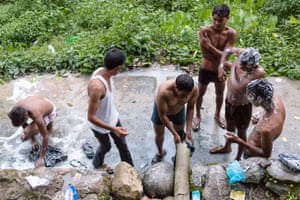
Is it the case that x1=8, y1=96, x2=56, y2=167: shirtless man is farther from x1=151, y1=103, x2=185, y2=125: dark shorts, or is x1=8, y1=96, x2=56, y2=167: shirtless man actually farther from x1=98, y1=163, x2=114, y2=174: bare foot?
x1=151, y1=103, x2=185, y2=125: dark shorts

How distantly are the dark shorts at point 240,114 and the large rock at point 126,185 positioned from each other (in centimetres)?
141

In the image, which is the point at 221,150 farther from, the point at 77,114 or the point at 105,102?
the point at 77,114

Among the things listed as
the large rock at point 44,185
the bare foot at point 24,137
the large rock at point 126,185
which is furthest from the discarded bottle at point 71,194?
the bare foot at point 24,137

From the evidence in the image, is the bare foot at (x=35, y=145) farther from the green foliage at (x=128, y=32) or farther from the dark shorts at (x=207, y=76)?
the dark shorts at (x=207, y=76)

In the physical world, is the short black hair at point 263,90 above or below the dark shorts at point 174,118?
above

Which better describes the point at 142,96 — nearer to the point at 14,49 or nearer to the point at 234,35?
the point at 234,35

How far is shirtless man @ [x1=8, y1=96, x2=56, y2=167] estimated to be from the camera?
4.46 meters

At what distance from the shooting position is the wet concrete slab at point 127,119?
4.93 meters

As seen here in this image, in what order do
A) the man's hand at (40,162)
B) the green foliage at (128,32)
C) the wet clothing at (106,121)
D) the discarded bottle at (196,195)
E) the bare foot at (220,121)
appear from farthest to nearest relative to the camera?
the green foliage at (128,32)
the bare foot at (220,121)
the man's hand at (40,162)
the wet clothing at (106,121)
the discarded bottle at (196,195)

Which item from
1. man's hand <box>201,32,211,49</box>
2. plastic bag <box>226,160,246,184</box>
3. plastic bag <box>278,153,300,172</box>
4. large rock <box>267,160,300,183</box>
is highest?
man's hand <box>201,32,211,49</box>

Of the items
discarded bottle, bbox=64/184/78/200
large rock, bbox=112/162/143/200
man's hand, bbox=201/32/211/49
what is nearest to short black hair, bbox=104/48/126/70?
large rock, bbox=112/162/143/200

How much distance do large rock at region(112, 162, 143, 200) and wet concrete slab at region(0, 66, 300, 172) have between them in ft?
2.77

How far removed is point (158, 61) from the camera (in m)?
7.17

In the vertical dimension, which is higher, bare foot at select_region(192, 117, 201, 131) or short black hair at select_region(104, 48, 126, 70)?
short black hair at select_region(104, 48, 126, 70)
